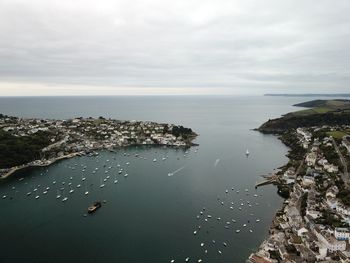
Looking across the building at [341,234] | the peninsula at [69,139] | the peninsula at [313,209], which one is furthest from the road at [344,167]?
the peninsula at [69,139]

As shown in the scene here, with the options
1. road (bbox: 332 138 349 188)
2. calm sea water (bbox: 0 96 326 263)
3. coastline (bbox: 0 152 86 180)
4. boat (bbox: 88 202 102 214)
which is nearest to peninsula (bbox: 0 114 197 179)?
coastline (bbox: 0 152 86 180)

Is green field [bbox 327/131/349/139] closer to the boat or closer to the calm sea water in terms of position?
the calm sea water

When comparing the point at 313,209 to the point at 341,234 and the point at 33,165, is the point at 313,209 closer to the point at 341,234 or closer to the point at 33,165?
the point at 341,234

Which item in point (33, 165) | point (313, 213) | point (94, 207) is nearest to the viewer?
point (313, 213)

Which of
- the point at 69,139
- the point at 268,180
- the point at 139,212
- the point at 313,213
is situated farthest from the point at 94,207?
the point at 69,139

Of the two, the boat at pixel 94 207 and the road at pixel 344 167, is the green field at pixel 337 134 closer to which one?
the road at pixel 344 167

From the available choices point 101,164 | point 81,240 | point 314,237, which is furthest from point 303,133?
point 81,240

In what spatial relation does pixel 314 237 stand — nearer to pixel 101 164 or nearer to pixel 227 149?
pixel 101 164
